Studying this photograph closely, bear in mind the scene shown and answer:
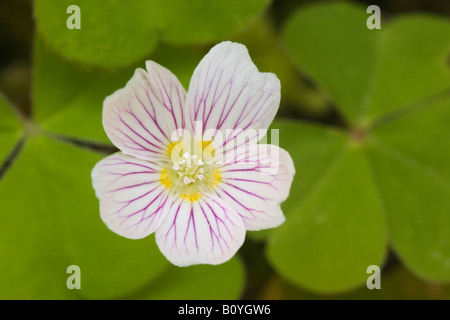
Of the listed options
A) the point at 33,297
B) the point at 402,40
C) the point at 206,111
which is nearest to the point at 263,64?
the point at 402,40

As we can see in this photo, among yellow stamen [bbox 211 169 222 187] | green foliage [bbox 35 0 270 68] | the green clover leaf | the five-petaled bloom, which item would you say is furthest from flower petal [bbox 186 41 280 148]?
the green clover leaf

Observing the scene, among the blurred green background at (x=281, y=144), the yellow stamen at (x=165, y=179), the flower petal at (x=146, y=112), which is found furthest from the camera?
the blurred green background at (x=281, y=144)

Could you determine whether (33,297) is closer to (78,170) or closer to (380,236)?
(78,170)

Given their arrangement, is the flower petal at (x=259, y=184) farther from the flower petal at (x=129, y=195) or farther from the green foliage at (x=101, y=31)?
the green foliage at (x=101, y=31)

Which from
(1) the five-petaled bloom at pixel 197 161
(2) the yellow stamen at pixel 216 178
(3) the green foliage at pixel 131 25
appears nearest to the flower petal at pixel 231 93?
(1) the five-petaled bloom at pixel 197 161

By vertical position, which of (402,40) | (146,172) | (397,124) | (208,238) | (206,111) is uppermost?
(402,40)

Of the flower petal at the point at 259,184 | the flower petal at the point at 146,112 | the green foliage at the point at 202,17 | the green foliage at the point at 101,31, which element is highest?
the green foliage at the point at 202,17

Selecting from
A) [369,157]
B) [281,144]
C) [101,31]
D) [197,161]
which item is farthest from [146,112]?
[369,157]
